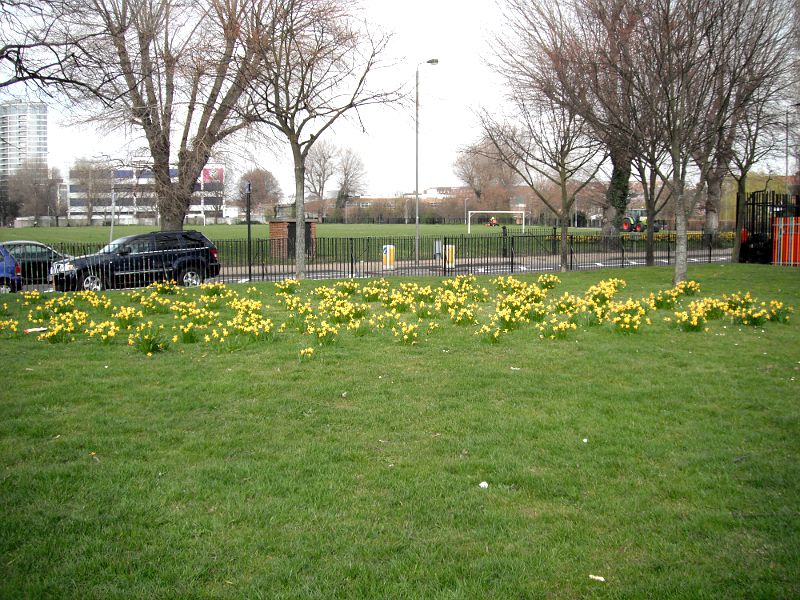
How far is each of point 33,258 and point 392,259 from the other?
13.8 m

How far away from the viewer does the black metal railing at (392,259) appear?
20.4 m

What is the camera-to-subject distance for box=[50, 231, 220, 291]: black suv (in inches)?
755

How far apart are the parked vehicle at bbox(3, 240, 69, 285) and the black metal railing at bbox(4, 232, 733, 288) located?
54 mm

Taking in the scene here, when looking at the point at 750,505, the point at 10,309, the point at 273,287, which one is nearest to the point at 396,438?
the point at 750,505

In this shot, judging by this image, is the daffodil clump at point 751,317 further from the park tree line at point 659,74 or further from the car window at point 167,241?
the car window at point 167,241

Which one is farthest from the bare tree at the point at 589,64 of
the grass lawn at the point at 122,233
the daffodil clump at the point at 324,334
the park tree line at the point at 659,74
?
the grass lawn at the point at 122,233

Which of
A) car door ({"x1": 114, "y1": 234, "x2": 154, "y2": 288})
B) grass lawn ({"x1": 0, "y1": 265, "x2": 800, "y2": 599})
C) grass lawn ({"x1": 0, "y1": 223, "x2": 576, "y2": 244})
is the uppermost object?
grass lawn ({"x1": 0, "y1": 223, "x2": 576, "y2": 244})

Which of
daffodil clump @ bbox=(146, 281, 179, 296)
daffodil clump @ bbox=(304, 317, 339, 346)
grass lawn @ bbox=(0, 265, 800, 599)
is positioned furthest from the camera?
daffodil clump @ bbox=(146, 281, 179, 296)

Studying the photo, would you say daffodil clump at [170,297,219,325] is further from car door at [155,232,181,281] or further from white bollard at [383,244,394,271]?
white bollard at [383,244,394,271]

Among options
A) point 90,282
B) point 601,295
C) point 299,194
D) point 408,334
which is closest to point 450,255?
point 299,194

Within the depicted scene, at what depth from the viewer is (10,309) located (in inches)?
521

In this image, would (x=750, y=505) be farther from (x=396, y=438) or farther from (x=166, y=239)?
(x=166, y=239)

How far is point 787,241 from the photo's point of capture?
2350 centimetres

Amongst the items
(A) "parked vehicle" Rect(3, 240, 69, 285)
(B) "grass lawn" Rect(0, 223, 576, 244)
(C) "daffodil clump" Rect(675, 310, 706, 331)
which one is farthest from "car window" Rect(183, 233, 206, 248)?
(B) "grass lawn" Rect(0, 223, 576, 244)
